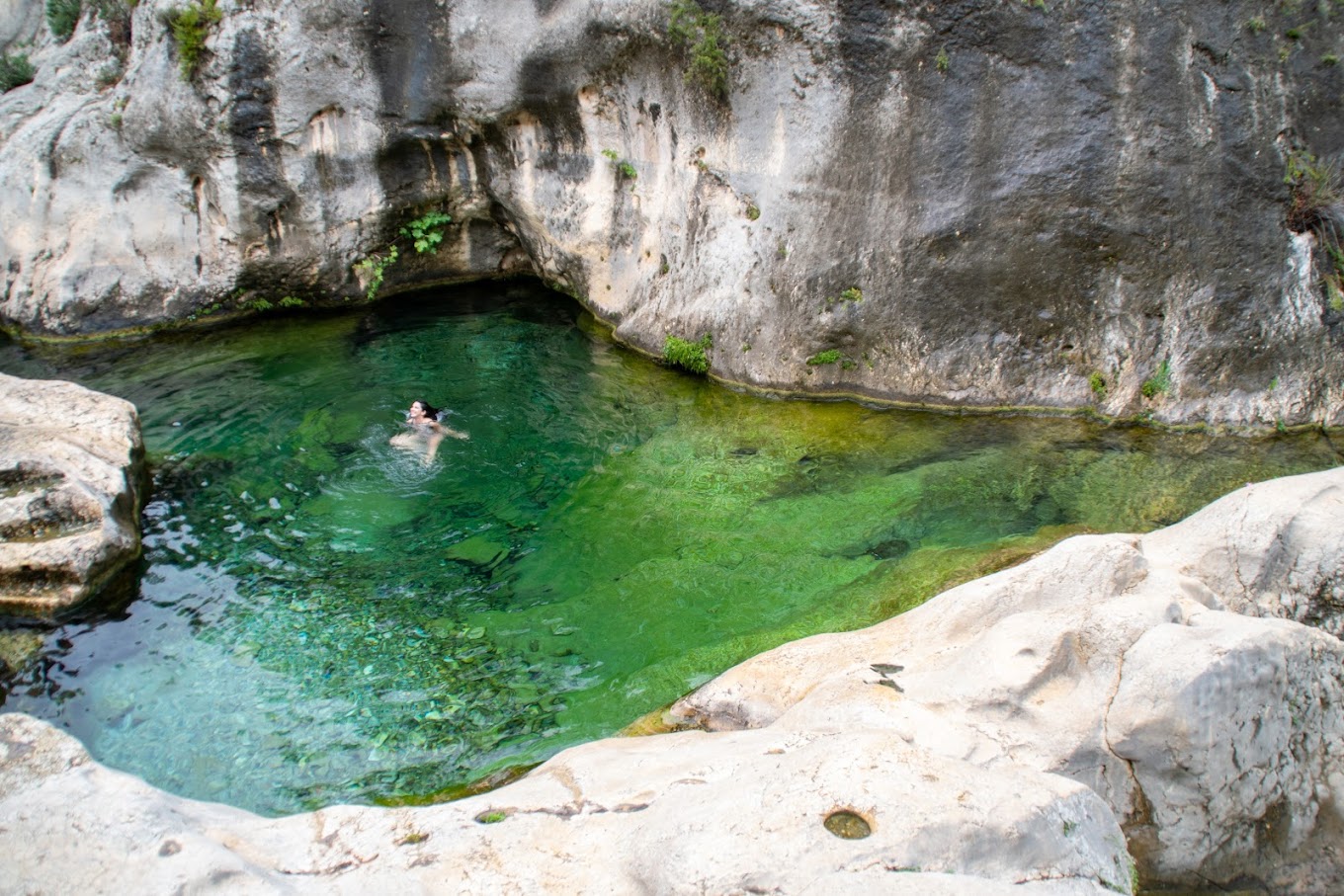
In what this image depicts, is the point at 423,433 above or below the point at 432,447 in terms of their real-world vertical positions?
above

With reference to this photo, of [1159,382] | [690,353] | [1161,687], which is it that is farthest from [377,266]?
[1161,687]

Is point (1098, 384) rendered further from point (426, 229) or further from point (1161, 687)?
point (426, 229)

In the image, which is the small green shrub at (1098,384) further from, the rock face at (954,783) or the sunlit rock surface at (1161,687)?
the rock face at (954,783)

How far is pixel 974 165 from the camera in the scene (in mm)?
11516

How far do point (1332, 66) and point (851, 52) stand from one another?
5.37 meters

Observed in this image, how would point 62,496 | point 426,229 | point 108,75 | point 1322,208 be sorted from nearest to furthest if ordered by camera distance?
point 62,496 < point 1322,208 < point 108,75 < point 426,229

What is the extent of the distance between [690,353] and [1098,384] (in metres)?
5.28

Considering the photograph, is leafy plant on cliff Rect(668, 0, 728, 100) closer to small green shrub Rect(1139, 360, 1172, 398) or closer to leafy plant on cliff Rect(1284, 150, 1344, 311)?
small green shrub Rect(1139, 360, 1172, 398)

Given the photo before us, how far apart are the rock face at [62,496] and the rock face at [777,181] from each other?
17.9 feet

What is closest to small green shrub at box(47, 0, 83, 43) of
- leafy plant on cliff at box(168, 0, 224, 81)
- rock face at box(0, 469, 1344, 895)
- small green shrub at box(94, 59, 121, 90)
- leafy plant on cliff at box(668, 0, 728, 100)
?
small green shrub at box(94, 59, 121, 90)

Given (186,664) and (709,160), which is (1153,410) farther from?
(186,664)

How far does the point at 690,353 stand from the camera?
524 inches

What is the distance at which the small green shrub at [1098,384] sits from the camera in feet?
37.3

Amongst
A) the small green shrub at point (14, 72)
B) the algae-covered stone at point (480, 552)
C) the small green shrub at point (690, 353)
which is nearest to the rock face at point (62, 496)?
the algae-covered stone at point (480, 552)
